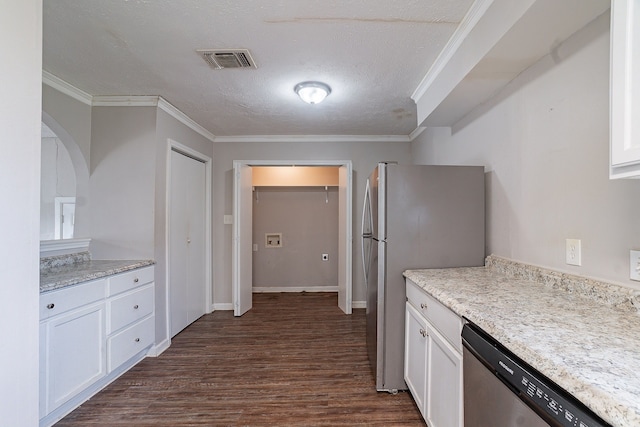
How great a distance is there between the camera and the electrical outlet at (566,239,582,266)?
1.30 metres

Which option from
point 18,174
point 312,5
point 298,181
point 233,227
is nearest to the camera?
point 18,174

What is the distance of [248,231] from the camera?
387 cm

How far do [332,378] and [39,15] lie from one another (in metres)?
2.59

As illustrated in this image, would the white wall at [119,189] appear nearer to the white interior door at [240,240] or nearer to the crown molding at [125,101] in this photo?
the crown molding at [125,101]

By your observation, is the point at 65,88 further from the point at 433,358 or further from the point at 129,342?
the point at 433,358

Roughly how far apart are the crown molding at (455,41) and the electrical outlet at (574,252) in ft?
3.90

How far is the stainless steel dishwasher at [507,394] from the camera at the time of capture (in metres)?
0.68

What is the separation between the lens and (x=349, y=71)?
2.09m

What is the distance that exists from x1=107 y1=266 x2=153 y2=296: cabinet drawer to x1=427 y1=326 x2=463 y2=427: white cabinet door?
7.27ft

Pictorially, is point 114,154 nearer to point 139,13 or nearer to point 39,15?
point 139,13

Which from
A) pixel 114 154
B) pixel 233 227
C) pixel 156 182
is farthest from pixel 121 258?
pixel 233 227

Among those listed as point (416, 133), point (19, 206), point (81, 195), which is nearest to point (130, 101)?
point (81, 195)

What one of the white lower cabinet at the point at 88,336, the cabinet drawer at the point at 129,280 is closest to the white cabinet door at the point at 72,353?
the white lower cabinet at the point at 88,336

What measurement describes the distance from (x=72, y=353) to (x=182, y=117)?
226cm
